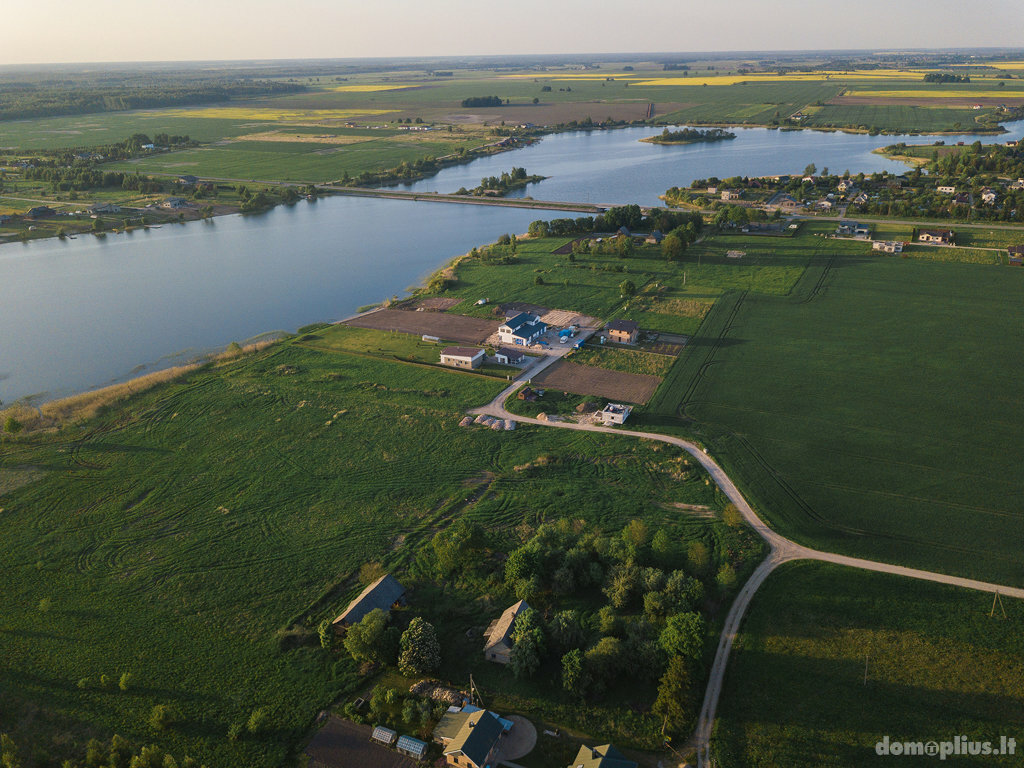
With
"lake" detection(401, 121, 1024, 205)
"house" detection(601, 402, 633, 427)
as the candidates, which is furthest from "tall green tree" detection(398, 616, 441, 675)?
"lake" detection(401, 121, 1024, 205)

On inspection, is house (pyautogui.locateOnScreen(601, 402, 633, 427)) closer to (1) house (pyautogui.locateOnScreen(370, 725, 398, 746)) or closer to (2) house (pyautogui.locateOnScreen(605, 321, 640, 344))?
(2) house (pyautogui.locateOnScreen(605, 321, 640, 344))

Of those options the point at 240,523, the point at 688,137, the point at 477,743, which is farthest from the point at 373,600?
the point at 688,137

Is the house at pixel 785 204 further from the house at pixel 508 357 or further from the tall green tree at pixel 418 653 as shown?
the tall green tree at pixel 418 653

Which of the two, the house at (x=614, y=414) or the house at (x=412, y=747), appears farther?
the house at (x=614, y=414)

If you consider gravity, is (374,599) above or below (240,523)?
above

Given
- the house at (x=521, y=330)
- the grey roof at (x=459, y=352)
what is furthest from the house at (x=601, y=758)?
the house at (x=521, y=330)

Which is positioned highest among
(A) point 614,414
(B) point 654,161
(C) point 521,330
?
(B) point 654,161

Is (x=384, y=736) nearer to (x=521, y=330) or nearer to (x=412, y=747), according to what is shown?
(x=412, y=747)
